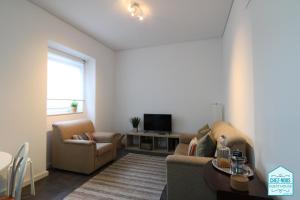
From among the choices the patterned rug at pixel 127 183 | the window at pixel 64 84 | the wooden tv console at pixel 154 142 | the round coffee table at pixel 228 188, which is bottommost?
the patterned rug at pixel 127 183

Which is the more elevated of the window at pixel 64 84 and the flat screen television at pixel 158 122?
the window at pixel 64 84

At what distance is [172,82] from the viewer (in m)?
4.41

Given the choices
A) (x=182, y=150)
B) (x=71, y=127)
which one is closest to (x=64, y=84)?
(x=71, y=127)

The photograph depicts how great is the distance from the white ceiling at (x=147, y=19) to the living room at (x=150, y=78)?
0.06 ft

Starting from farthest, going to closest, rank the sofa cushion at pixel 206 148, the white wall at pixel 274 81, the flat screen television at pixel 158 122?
the flat screen television at pixel 158 122, the sofa cushion at pixel 206 148, the white wall at pixel 274 81

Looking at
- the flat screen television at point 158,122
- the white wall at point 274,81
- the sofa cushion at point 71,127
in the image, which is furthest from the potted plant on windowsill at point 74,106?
the white wall at point 274,81

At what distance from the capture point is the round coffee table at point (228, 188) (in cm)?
103

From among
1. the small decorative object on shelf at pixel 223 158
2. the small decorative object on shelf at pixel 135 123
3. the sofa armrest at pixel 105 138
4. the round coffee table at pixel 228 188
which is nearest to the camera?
the round coffee table at pixel 228 188

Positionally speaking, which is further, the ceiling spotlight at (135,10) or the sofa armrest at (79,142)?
the sofa armrest at (79,142)

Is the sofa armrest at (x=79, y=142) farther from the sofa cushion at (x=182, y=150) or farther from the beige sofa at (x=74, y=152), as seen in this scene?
the sofa cushion at (x=182, y=150)

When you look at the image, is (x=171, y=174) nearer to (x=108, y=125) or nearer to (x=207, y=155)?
(x=207, y=155)

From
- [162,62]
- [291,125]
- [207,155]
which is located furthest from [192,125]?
[291,125]

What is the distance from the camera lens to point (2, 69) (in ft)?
7.38

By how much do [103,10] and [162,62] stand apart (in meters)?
2.08
